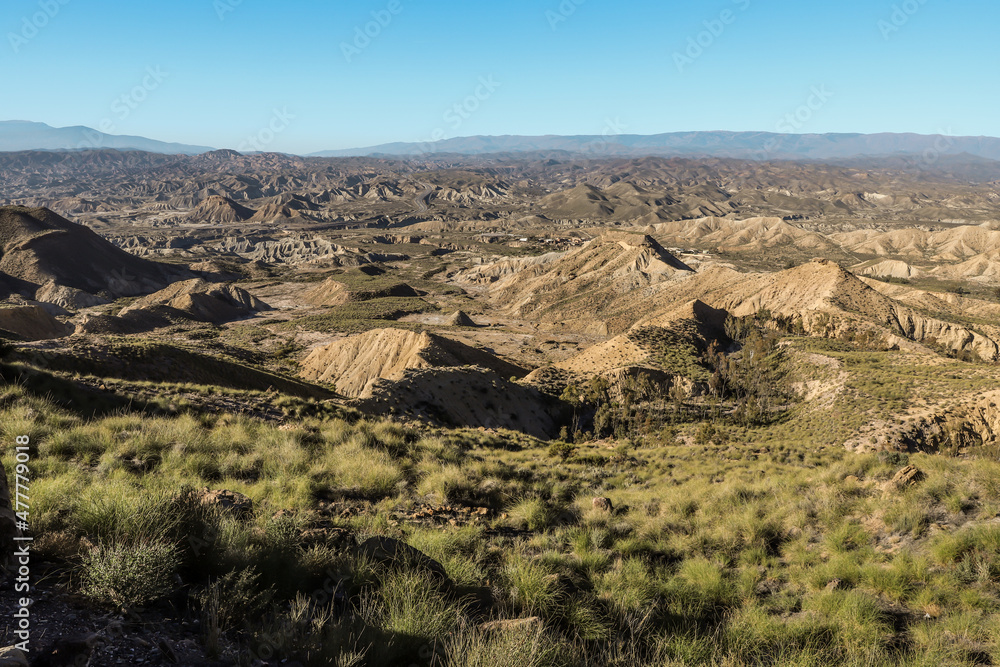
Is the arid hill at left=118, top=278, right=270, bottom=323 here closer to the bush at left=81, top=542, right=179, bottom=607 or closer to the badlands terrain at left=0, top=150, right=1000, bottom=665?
the badlands terrain at left=0, top=150, right=1000, bottom=665

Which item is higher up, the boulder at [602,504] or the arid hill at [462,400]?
the boulder at [602,504]

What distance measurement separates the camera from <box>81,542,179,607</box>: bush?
4086mm

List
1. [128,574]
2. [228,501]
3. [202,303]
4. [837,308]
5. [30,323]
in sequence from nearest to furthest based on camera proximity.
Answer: [128,574] < [228,501] < [30,323] < [837,308] < [202,303]

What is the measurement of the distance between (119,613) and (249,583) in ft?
3.25

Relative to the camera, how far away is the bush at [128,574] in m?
4.09

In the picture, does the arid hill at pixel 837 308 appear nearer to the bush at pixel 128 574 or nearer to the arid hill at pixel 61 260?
the bush at pixel 128 574

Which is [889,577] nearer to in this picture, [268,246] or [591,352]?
[591,352]

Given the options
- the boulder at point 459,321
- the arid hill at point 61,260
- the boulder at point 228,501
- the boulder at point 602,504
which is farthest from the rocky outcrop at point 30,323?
the boulder at point 602,504

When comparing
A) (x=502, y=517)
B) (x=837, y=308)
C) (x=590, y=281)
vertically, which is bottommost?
(x=837, y=308)

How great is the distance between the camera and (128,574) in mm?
4156

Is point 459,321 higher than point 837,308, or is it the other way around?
point 837,308

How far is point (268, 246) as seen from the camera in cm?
14088

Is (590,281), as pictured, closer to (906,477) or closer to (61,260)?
(906,477)

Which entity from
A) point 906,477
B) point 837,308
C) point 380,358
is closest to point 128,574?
point 906,477
